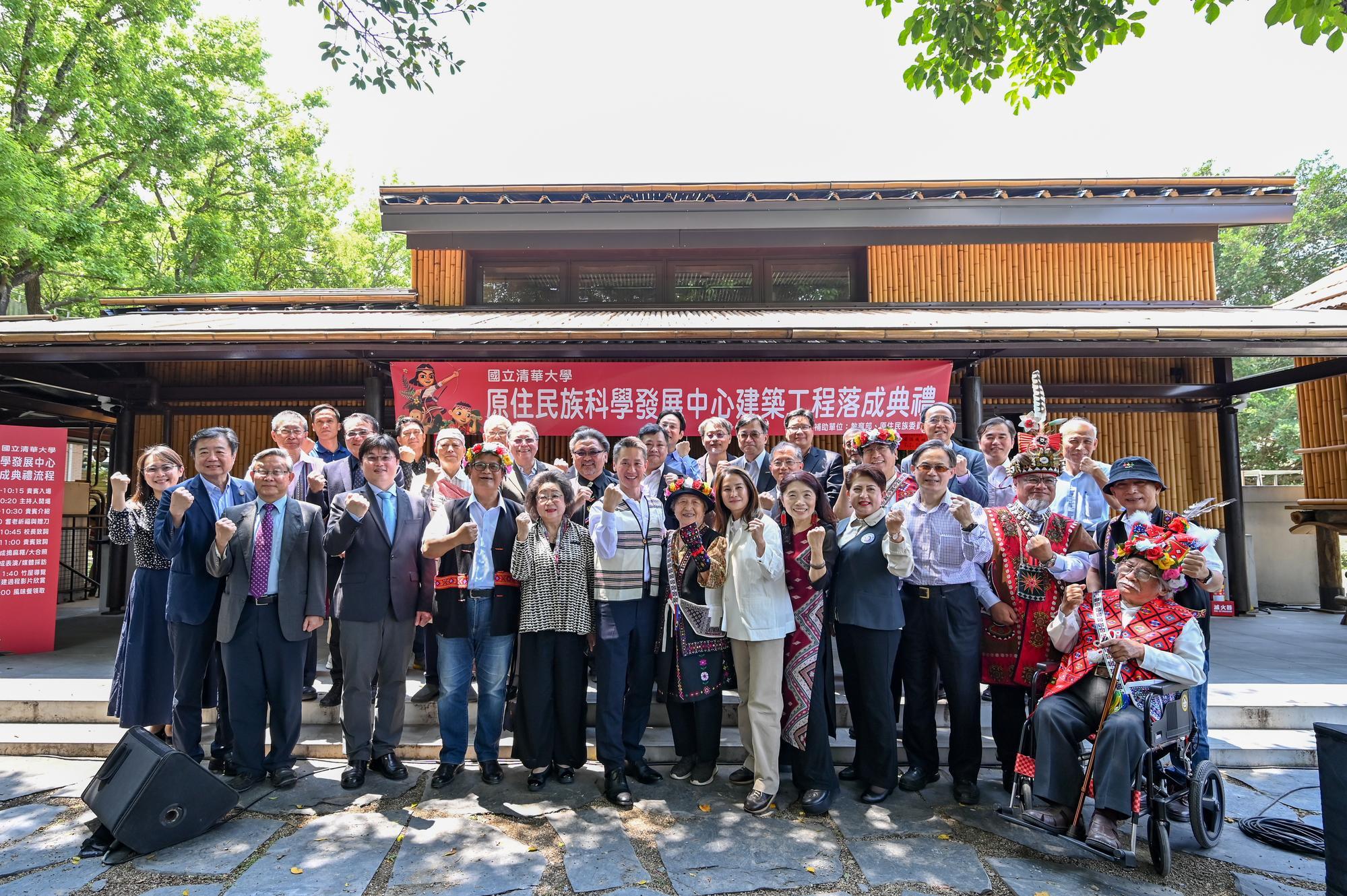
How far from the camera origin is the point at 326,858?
3.23 meters

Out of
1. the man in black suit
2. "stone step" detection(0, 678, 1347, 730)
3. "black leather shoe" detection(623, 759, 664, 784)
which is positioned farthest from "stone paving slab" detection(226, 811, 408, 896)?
the man in black suit

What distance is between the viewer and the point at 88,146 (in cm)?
1410

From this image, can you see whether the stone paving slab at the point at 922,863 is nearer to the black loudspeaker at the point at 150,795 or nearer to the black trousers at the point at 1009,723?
the black trousers at the point at 1009,723

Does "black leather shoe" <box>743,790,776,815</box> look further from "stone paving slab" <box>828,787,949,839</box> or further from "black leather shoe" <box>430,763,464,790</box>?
"black leather shoe" <box>430,763,464,790</box>

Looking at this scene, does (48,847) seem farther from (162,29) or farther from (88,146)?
(162,29)

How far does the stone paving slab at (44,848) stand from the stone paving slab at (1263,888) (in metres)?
5.37

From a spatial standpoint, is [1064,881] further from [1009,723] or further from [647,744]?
[647,744]

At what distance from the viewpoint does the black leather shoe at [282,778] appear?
3951 mm

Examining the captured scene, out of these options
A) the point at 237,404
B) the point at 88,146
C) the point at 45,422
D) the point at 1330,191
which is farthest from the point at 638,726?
the point at 1330,191

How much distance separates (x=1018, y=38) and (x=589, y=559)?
4.84m

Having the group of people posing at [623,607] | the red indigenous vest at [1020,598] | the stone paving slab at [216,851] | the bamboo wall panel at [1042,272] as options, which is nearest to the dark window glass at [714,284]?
the bamboo wall panel at [1042,272]

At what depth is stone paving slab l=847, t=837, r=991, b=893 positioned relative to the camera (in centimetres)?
306

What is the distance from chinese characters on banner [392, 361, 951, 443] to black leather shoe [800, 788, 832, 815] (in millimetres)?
3969

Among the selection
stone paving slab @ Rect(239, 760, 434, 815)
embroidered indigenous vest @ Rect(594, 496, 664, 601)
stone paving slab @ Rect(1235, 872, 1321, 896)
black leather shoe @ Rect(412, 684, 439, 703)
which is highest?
embroidered indigenous vest @ Rect(594, 496, 664, 601)
